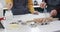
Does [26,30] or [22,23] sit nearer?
[26,30]

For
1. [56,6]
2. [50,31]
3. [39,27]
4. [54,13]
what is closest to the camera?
[50,31]

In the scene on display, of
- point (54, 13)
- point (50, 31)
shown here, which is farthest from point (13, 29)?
point (54, 13)

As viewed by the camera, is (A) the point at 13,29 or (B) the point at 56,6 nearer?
(A) the point at 13,29

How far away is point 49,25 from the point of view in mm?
1355

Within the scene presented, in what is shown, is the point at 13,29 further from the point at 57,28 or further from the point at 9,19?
the point at 57,28

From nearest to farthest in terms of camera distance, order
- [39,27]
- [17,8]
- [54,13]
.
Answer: [39,27], [54,13], [17,8]

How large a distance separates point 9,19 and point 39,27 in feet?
1.20

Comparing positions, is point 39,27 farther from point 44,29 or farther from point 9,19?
point 9,19

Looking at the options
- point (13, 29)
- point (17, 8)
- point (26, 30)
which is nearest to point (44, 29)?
point (26, 30)

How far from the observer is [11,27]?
125cm

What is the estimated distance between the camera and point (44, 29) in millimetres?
1238

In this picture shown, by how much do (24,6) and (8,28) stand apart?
0.97 m

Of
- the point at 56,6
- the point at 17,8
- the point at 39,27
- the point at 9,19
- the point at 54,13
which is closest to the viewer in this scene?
the point at 39,27

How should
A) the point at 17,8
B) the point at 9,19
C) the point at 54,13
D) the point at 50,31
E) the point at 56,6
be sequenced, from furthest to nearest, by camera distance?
the point at 17,8
the point at 56,6
the point at 54,13
the point at 9,19
the point at 50,31
